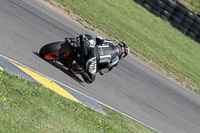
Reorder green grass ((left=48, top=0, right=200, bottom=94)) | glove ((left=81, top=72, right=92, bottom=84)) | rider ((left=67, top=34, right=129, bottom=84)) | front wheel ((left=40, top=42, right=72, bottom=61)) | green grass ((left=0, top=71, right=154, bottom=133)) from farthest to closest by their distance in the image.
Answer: green grass ((left=48, top=0, right=200, bottom=94)) → glove ((left=81, top=72, right=92, bottom=84)) → rider ((left=67, top=34, right=129, bottom=84)) → front wheel ((left=40, top=42, right=72, bottom=61)) → green grass ((left=0, top=71, right=154, bottom=133))

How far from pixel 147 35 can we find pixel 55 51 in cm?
1189

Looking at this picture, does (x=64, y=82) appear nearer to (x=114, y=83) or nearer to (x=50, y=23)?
(x=114, y=83)

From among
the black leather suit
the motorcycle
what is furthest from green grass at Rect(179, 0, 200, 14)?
the motorcycle

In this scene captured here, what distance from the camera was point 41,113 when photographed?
21.3 feet

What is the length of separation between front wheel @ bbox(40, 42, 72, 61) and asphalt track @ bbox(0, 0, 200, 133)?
0.23 m

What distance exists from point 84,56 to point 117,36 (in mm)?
7690

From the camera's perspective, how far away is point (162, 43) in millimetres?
20703

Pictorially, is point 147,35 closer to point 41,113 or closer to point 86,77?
Answer: point 86,77

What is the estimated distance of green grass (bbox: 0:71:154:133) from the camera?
574 centimetres

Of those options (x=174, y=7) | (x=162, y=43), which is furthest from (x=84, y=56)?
(x=174, y=7)

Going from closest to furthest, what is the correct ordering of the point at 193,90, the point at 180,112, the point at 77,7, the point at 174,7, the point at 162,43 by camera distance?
the point at 180,112, the point at 193,90, the point at 77,7, the point at 162,43, the point at 174,7

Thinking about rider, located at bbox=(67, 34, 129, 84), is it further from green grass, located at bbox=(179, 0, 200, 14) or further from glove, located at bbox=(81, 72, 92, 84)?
green grass, located at bbox=(179, 0, 200, 14)

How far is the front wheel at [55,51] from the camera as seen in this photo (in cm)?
927

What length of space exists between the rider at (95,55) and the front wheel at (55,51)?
0.90ft
